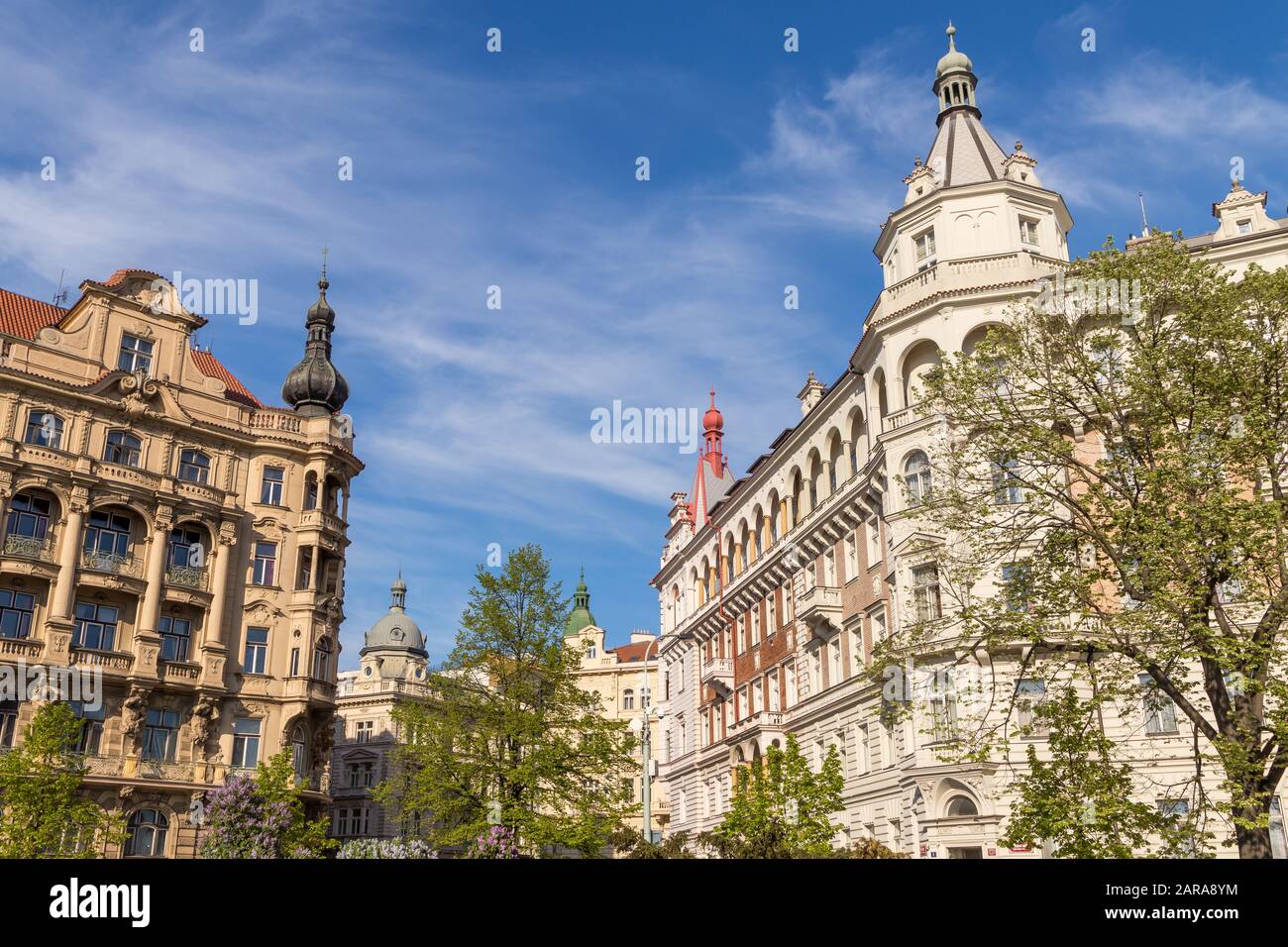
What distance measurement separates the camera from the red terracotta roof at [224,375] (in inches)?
2223

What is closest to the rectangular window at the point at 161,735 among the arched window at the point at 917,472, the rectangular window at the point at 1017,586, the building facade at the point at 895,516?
the building facade at the point at 895,516

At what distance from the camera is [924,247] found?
4538cm

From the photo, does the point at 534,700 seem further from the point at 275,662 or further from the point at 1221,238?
the point at 1221,238

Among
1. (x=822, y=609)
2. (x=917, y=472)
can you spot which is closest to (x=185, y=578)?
→ (x=822, y=609)

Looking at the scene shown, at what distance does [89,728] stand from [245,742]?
22.1 ft

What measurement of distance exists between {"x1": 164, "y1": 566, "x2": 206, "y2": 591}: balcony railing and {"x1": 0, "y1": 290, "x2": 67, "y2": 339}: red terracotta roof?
12.0 m

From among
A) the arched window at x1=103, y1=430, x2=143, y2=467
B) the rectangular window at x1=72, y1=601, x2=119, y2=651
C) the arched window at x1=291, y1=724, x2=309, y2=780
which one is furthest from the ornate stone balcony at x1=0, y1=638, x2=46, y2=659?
the arched window at x1=291, y1=724, x2=309, y2=780

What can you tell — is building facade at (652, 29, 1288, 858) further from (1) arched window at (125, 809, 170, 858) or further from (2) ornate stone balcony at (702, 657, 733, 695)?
(1) arched window at (125, 809, 170, 858)

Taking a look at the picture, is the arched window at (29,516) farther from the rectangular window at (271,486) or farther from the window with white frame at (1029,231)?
the window with white frame at (1029,231)

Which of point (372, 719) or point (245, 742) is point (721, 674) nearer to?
point (245, 742)

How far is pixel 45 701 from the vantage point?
43000 millimetres

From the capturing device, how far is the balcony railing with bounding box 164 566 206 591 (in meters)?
48.7

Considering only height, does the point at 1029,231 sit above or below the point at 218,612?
above
